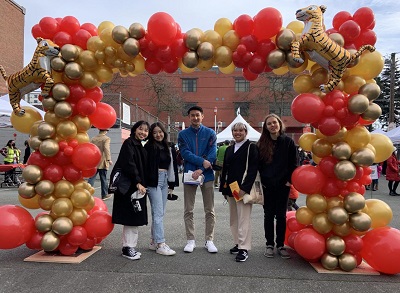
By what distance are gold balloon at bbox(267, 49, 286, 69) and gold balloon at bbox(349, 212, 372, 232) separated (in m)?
1.92

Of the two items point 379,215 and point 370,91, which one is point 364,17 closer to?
point 370,91

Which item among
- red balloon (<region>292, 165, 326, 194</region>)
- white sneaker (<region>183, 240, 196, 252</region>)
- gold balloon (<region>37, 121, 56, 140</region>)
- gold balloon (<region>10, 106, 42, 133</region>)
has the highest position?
gold balloon (<region>10, 106, 42, 133</region>)

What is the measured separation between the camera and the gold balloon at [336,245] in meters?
3.91

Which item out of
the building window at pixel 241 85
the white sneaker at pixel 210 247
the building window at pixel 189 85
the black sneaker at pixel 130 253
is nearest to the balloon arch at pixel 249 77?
the black sneaker at pixel 130 253

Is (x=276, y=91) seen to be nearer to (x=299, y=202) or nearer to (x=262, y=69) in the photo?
(x=299, y=202)

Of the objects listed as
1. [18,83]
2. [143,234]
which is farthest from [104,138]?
[18,83]

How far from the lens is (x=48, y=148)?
13.8 ft

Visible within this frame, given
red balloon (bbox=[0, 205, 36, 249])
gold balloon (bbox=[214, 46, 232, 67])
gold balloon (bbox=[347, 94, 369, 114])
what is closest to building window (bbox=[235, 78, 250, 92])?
gold balloon (bbox=[214, 46, 232, 67])

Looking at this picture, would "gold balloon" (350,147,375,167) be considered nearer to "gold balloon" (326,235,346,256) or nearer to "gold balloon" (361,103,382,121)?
"gold balloon" (361,103,382,121)

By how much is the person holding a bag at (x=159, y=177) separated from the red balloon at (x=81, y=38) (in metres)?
1.37

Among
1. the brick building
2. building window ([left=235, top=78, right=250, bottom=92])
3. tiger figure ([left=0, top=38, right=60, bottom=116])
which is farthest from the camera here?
building window ([left=235, top=78, right=250, bottom=92])

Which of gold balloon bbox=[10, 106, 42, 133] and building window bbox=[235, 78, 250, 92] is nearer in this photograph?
gold balloon bbox=[10, 106, 42, 133]

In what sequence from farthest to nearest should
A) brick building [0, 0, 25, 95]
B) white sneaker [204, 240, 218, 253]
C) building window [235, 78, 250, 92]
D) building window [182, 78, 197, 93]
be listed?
building window [182, 78, 197, 93] < building window [235, 78, 250, 92] < brick building [0, 0, 25, 95] < white sneaker [204, 240, 218, 253]

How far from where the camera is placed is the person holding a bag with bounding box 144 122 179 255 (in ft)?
14.9
